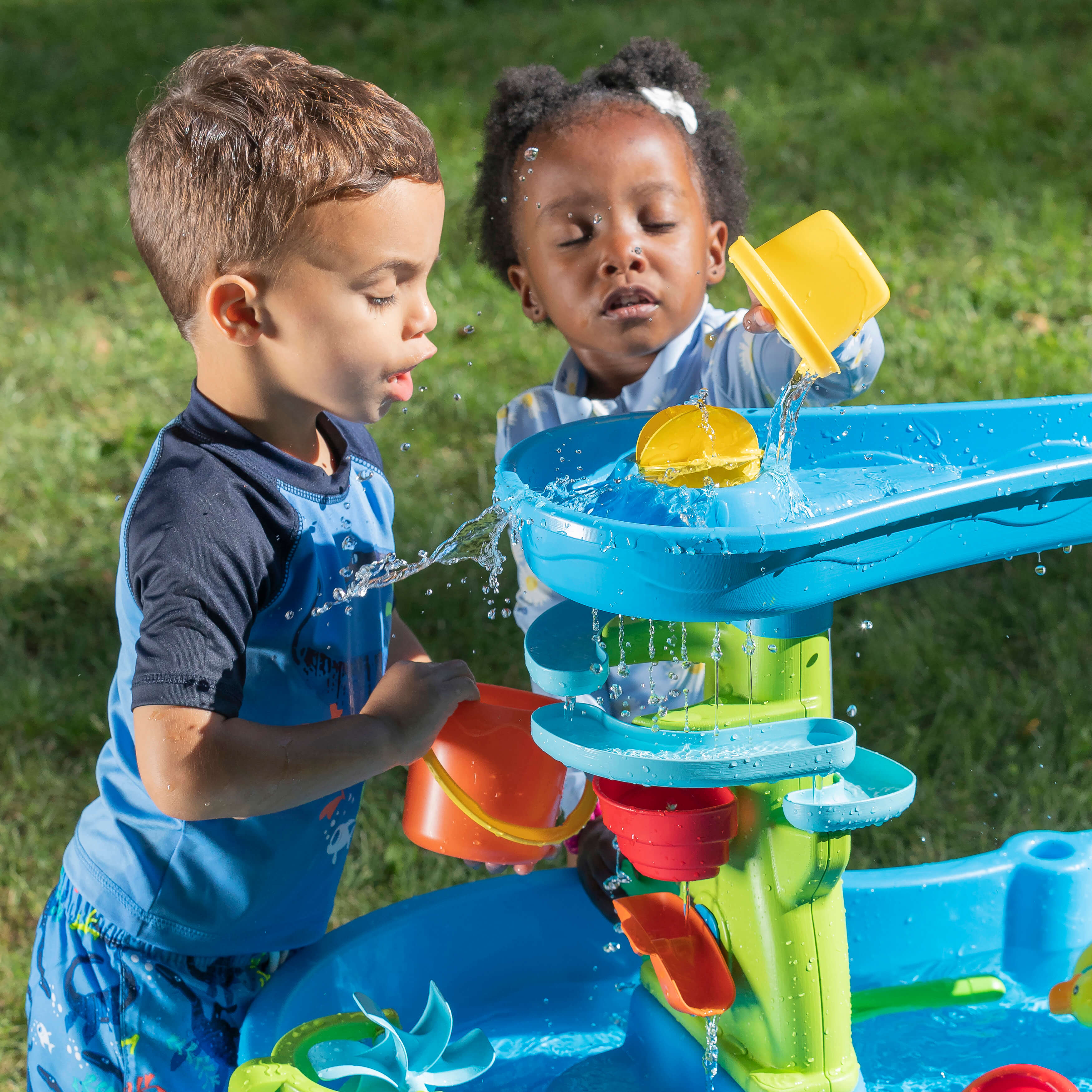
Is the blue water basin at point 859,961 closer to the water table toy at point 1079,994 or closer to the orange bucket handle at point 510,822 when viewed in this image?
the water table toy at point 1079,994

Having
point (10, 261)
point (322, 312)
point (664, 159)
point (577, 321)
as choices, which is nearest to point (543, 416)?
point (577, 321)

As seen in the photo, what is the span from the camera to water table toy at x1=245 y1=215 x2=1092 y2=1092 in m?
1.30

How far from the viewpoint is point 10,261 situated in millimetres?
5211

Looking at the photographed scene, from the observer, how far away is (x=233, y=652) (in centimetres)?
148

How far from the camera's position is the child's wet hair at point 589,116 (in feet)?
6.96

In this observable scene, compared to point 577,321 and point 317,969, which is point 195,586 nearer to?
point 317,969

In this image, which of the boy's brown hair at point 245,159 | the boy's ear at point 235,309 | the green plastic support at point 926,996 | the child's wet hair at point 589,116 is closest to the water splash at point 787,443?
the boy's brown hair at point 245,159

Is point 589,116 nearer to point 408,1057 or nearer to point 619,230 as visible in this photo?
point 619,230

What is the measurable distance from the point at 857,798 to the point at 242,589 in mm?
706

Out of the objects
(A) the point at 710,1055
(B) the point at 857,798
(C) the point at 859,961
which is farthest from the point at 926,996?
(B) the point at 857,798

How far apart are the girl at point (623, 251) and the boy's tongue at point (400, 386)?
0.44 meters

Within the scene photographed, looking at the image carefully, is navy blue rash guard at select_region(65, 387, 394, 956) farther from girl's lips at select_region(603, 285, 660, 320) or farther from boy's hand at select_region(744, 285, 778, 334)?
boy's hand at select_region(744, 285, 778, 334)

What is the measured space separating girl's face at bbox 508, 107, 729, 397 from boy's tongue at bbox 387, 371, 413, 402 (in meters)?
0.47

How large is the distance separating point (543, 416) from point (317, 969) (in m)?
0.92
